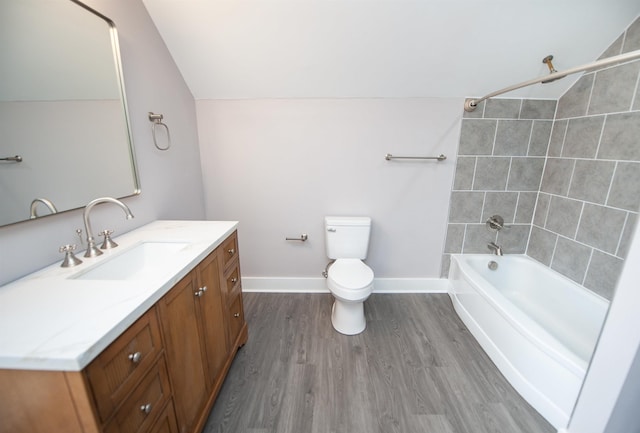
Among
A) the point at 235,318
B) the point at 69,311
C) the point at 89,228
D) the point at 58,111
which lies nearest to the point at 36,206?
the point at 89,228

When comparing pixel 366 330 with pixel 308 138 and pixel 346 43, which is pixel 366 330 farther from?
pixel 346 43

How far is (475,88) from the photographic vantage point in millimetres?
2008

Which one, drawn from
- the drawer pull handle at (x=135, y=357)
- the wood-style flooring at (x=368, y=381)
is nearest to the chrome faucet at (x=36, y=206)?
the drawer pull handle at (x=135, y=357)

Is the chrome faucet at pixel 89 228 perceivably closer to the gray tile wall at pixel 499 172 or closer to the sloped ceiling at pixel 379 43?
the sloped ceiling at pixel 379 43

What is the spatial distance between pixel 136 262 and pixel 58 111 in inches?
28.1

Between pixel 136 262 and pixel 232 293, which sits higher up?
pixel 136 262

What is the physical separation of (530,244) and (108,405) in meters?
2.97

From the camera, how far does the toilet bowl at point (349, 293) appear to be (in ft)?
5.88

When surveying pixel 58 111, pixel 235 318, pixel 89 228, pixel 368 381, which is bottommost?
pixel 368 381

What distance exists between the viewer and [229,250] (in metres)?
1.54

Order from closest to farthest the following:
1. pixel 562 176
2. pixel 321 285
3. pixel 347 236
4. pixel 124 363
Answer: pixel 124 363 → pixel 562 176 → pixel 347 236 → pixel 321 285

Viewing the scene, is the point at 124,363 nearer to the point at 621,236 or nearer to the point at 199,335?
the point at 199,335

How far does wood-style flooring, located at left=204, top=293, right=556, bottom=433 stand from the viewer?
4.38ft

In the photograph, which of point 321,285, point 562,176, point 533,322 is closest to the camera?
point 533,322
